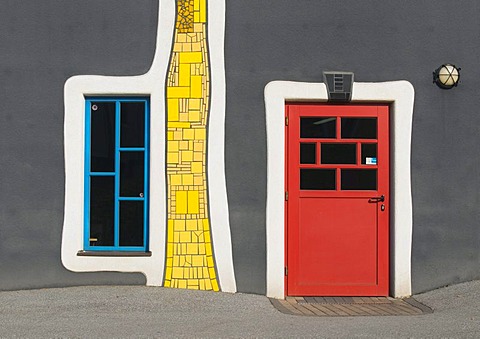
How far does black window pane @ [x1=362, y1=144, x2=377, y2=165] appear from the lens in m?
7.69

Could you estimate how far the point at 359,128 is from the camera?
769 cm

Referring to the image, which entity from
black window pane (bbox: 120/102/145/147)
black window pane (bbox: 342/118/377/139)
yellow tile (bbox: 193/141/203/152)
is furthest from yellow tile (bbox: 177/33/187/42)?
black window pane (bbox: 342/118/377/139)

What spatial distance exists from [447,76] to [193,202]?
10.3 feet

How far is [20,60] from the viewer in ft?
24.9

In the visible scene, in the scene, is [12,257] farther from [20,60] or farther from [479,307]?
[479,307]

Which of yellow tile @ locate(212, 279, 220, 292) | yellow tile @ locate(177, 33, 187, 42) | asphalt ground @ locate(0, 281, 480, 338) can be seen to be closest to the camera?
asphalt ground @ locate(0, 281, 480, 338)

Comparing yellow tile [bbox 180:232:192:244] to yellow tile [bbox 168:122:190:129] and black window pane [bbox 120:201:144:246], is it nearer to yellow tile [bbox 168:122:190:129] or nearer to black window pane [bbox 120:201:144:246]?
black window pane [bbox 120:201:144:246]

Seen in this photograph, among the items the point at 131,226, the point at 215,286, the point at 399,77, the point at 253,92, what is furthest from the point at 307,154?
the point at 131,226

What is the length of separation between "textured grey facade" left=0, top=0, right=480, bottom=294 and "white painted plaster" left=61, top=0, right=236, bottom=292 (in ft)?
0.31

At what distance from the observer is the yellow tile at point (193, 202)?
7.50 m

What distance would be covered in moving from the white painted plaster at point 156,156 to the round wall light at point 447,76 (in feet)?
7.88

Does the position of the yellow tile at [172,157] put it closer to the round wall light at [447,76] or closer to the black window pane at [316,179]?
the black window pane at [316,179]

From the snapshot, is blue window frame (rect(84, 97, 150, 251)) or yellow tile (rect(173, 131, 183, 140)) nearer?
yellow tile (rect(173, 131, 183, 140))

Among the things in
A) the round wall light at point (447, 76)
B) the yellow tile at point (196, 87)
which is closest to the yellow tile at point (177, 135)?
the yellow tile at point (196, 87)
